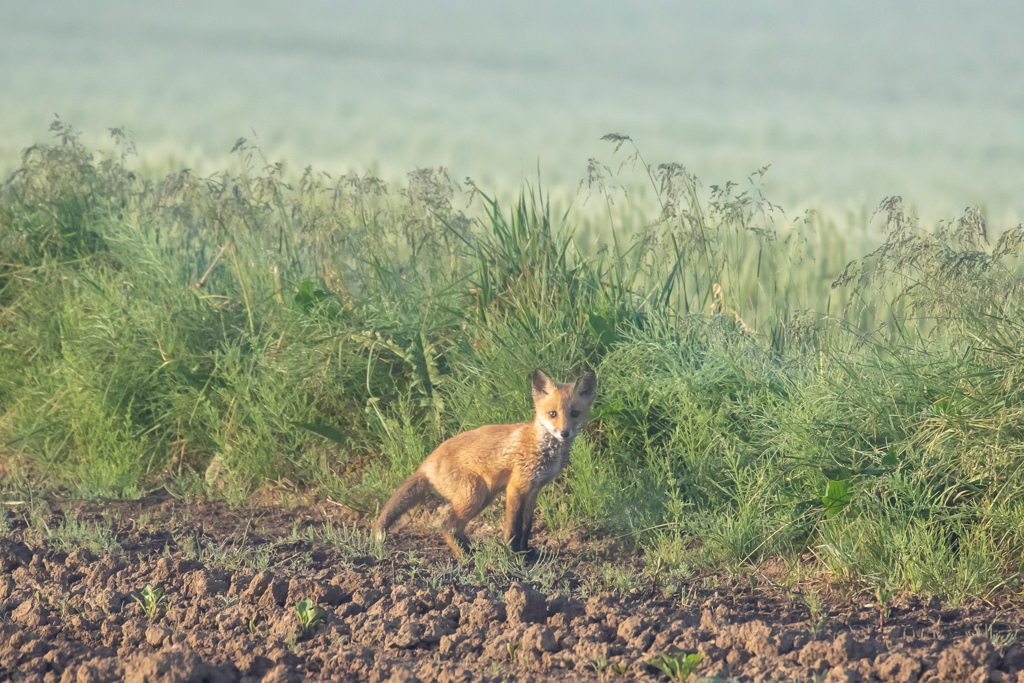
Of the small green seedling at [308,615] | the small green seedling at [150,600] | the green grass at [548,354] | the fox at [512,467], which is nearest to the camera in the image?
the small green seedling at [308,615]

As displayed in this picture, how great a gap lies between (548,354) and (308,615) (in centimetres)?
242

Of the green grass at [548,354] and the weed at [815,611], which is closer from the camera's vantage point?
the weed at [815,611]

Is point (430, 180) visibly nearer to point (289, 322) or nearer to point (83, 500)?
point (289, 322)

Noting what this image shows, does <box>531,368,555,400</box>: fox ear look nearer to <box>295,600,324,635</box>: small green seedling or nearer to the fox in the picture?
the fox

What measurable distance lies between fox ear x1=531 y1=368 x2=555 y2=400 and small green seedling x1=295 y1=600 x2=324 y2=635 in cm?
162

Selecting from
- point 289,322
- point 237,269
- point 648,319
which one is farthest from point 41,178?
point 648,319

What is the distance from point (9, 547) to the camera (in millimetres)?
4754

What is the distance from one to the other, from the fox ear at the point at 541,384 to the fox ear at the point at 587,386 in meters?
0.13

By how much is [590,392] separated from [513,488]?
61cm

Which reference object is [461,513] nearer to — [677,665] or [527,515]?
[527,515]

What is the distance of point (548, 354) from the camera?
19.2ft

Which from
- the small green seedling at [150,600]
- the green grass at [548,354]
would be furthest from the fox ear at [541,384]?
the small green seedling at [150,600]

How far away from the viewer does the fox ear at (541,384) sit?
4.98 meters

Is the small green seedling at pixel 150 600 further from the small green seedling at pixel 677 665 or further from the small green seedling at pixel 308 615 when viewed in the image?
the small green seedling at pixel 677 665
